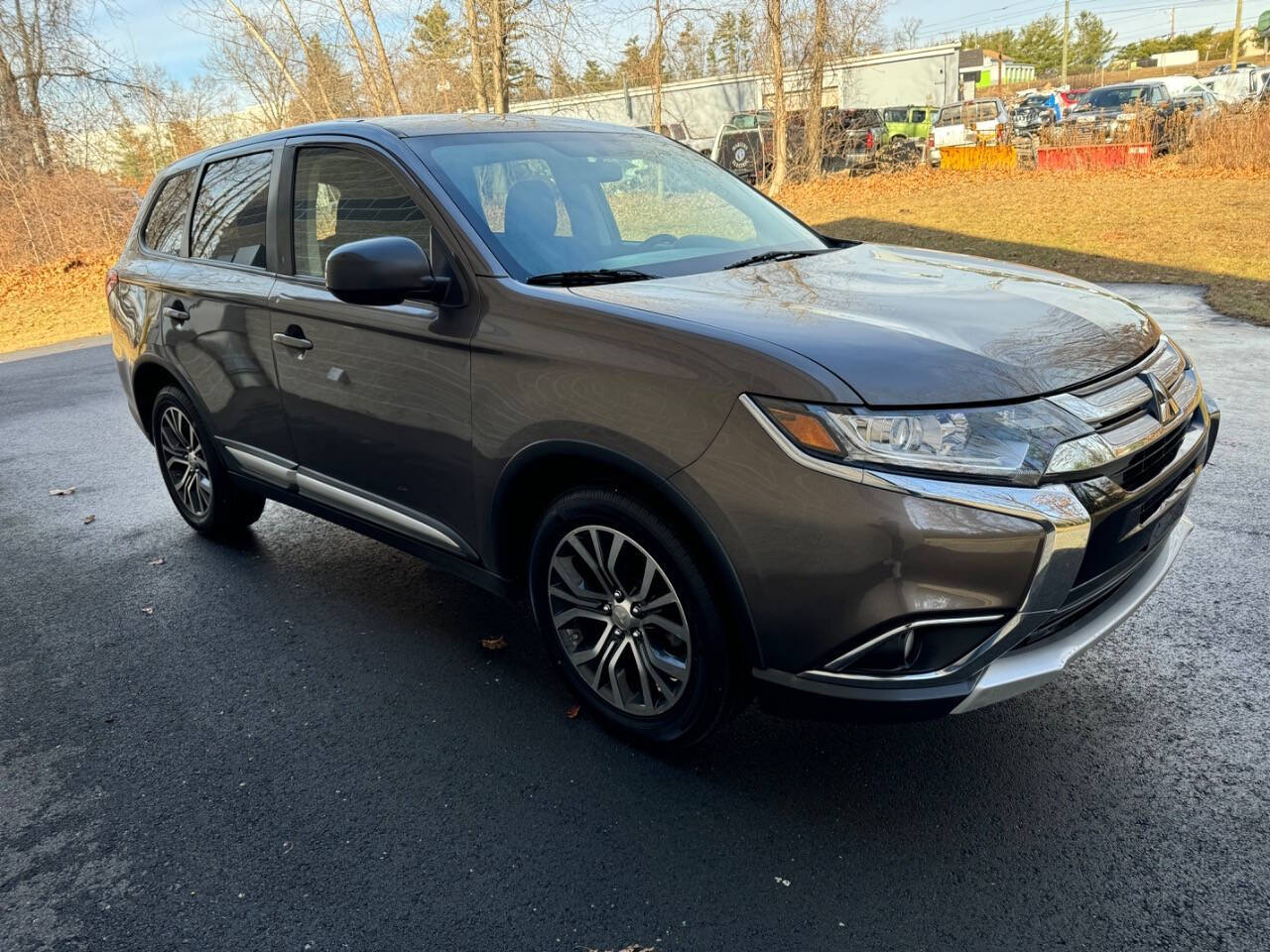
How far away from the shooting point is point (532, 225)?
3332mm

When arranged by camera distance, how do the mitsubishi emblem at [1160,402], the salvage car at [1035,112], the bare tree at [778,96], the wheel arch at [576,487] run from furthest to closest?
the salvage car at [1035,112] < the bare tree at [778,96] < the mitsubishi emblem at [1160,402] < the wheel arch at [576,487]

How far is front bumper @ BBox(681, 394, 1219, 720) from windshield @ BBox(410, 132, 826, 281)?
1184 millimetres

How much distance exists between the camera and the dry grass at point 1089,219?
37.7ft

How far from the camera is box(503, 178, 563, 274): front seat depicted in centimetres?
318

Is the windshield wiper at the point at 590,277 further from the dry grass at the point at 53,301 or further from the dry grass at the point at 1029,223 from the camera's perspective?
the dry grass at the point at 53,301

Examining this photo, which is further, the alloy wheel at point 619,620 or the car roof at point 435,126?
the car roof at point 435,126

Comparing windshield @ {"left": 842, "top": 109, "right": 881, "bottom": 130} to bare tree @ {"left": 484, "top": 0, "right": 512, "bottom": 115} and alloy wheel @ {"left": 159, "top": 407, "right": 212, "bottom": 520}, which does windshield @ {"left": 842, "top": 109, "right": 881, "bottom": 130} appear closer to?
bare tree @ {"left": 484, "top": 0, "right": 512, "bottom": 115}

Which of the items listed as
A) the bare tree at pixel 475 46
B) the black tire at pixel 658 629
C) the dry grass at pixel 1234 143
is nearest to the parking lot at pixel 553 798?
the black tire at pixel 658 629

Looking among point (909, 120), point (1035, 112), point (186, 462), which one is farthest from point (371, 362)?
point (1035, 112)

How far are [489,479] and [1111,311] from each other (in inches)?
78.0

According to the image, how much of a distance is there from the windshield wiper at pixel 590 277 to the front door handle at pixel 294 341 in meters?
1.09

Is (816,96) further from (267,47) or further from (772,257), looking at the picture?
(772,257)

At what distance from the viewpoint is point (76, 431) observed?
7.89m

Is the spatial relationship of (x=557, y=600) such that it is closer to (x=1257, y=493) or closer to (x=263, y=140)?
(x=263, y=140)
